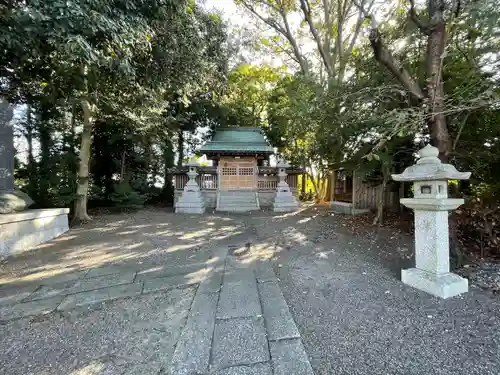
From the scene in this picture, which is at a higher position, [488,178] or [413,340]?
[488,178]

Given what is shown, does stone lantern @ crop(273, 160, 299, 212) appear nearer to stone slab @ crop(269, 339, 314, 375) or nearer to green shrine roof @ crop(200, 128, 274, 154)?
green shrine roof @ crop(200, 128, 274, 154)

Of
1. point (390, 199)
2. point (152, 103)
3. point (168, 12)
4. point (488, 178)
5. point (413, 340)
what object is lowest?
point (413, 340)

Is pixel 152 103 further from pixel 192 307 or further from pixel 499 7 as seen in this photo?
pixel 499 7

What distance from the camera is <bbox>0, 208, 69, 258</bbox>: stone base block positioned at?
458cm

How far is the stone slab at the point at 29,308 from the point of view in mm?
2496

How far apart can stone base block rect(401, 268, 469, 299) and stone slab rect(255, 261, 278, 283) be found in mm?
1864

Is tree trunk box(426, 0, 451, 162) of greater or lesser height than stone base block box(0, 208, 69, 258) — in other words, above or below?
above

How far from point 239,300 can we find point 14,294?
2.84 meters

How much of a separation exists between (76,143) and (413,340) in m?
13.7

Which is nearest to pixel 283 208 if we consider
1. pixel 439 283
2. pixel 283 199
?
pixel 283 199

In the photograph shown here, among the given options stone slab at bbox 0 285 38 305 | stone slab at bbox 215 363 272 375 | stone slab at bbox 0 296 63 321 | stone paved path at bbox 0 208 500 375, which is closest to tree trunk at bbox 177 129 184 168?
stone paved path at bbox 0 208 500 375

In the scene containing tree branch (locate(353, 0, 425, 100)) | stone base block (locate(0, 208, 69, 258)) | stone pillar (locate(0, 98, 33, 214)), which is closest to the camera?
tree branch (locate(353, 0, 425, 100))

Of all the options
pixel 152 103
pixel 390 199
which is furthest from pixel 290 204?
pixel 152 103

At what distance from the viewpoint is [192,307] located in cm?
254
